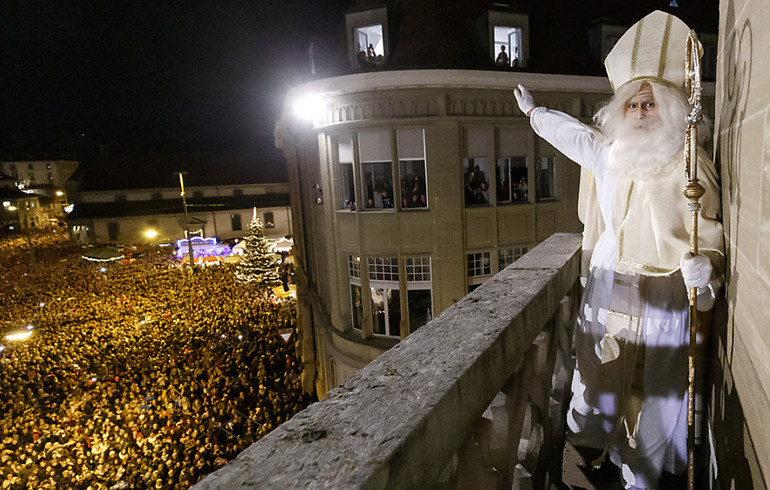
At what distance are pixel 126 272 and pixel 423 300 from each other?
22775mm

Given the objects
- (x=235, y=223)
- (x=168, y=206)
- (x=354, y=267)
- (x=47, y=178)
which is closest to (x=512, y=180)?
(x=354, y=267)

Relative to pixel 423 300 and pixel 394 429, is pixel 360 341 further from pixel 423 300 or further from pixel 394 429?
pixel 394 429

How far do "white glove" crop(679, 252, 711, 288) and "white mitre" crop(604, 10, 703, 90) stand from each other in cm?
105

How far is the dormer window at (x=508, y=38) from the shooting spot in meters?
12.2

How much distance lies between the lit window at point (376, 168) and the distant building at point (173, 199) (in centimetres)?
3331

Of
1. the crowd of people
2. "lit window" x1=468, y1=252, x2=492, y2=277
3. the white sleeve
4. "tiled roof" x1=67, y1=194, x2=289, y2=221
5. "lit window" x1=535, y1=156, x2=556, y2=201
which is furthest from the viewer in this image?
"tiled roof" x1=67, y1=194, x2=289, y2=221

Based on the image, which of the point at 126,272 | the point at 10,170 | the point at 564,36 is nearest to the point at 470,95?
the point at 564,36

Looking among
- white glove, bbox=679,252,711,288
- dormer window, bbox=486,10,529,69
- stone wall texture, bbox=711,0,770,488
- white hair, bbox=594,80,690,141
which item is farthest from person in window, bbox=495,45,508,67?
white glove, bbox=679,252,711,288

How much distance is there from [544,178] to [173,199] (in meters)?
44.7

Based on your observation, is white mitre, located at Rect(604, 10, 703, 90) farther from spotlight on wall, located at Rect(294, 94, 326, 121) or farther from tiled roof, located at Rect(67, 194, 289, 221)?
tiled roof, located at Rect(67, 194, 289, 221)

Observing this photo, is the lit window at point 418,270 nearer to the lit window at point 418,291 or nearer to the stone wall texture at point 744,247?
the lit window at point 418,291

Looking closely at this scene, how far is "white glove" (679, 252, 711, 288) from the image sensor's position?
194 cm

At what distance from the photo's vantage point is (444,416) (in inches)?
51.1

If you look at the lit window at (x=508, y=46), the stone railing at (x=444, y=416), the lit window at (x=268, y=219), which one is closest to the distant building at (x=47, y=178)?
the lit window at (x=268, y=219)
